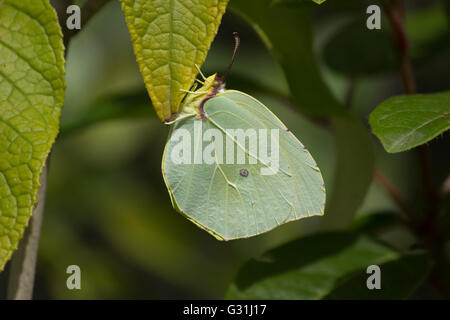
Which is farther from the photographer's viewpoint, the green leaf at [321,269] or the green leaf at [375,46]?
the green leaf at [375,46]

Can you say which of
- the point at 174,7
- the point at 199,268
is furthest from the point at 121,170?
the point at 174,7

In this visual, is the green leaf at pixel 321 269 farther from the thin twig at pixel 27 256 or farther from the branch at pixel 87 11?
the branch at pixel 87 11

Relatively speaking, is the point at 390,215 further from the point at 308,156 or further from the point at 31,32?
the point at 31,32

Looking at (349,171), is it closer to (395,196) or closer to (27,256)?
(395,196)

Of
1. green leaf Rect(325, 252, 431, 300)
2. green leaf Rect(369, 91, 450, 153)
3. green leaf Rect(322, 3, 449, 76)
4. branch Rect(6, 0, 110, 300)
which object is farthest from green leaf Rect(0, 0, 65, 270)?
green leaf Rect(322, 3, 449, 76)

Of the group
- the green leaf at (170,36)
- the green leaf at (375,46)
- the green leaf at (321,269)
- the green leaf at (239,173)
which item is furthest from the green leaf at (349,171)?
the green leaf at (170,36)

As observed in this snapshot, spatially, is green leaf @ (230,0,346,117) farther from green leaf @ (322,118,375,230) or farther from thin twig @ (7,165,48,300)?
thin twig @ (7,165,48,300)
